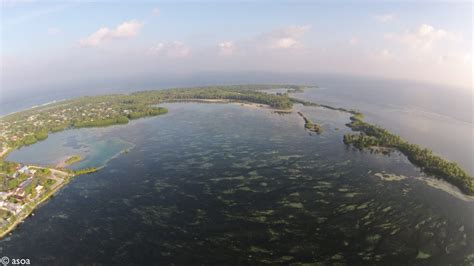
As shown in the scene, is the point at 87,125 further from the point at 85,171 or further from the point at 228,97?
the point at 228,97

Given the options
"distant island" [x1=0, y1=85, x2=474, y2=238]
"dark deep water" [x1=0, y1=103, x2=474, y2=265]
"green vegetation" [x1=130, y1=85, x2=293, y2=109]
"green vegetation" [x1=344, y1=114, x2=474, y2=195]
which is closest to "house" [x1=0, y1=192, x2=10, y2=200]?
"distant island" [x1=0, y1=85, x2=474, y2=238]

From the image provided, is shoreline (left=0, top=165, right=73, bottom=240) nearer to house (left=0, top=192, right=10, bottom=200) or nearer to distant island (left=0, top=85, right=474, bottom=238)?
distant island (left=0, top=85, right=474, bottom=238)

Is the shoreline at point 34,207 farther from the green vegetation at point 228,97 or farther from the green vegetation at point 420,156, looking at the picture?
the green vegetation at point 228,97

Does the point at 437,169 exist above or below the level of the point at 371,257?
above

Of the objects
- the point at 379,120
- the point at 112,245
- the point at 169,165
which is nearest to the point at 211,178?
the point at 169,165

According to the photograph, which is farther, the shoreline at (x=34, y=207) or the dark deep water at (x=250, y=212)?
the shoreline at (x=34, y=207)

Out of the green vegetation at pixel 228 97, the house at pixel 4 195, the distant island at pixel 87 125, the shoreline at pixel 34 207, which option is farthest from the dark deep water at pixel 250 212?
the green vegetation at pixel 228 97

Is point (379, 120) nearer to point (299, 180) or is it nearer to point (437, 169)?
point (437, 169)
